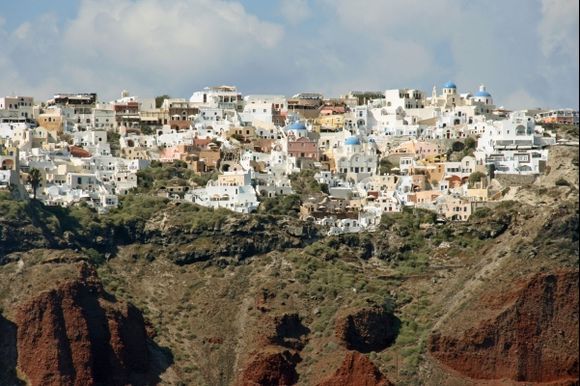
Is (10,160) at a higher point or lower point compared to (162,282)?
higher

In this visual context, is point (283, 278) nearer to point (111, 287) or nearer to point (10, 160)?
point (111, 287)

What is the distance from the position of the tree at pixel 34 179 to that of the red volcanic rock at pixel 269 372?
2172 centimetres

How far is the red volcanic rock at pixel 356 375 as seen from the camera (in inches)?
3780

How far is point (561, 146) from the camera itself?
115312 millimetres

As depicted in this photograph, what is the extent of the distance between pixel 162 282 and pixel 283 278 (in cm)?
674

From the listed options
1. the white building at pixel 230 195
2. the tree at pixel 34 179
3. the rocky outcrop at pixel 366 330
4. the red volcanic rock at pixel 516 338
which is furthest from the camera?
the white building at pixel 230 195

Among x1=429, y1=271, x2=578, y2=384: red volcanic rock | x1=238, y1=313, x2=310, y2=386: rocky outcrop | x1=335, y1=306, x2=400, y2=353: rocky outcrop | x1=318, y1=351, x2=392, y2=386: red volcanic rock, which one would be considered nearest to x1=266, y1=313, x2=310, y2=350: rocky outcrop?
x1=238, y1=313, x2=310, y2=386: rocky outcrop

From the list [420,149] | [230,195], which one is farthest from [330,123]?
[230,195]

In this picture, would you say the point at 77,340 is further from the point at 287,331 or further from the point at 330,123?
the point at 330,123

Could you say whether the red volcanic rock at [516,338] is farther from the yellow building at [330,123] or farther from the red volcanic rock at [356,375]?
the yellow building at [330,123]

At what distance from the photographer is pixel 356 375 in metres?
96.2

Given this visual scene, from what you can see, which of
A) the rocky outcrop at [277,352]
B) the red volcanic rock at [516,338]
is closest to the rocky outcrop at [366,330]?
the rocky outcrop at [277,352]

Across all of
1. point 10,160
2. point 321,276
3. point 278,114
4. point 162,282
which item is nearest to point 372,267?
point 321,276

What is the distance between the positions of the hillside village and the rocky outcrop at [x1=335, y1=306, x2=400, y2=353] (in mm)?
11516
